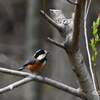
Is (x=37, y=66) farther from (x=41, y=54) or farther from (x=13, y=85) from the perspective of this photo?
(x=13, y=85)

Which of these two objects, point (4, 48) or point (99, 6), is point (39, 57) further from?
point (99, 6)

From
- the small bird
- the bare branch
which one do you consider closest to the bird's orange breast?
the small bird

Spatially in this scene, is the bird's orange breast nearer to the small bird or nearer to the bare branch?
the small bird

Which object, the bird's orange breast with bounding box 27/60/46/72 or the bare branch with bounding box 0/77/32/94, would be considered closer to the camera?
the bare branch with bounding box 0/77/32/94

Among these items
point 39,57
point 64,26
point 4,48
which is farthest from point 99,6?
point 64,26

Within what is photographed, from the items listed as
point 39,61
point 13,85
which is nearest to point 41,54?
point 39,61

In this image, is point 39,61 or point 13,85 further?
point 39,61

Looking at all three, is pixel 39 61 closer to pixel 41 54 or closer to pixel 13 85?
pixel 41 54

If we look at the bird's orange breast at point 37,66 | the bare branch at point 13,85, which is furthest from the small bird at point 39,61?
the bare branch at point 13,85

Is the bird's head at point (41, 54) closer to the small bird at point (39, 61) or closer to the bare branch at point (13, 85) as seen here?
the small bird at point (39, 61)

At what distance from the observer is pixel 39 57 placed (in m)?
1.95

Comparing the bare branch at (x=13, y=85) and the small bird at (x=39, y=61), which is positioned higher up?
the bare branch at (x=13, y=85)

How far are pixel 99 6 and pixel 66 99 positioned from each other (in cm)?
479

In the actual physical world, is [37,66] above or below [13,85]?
below
